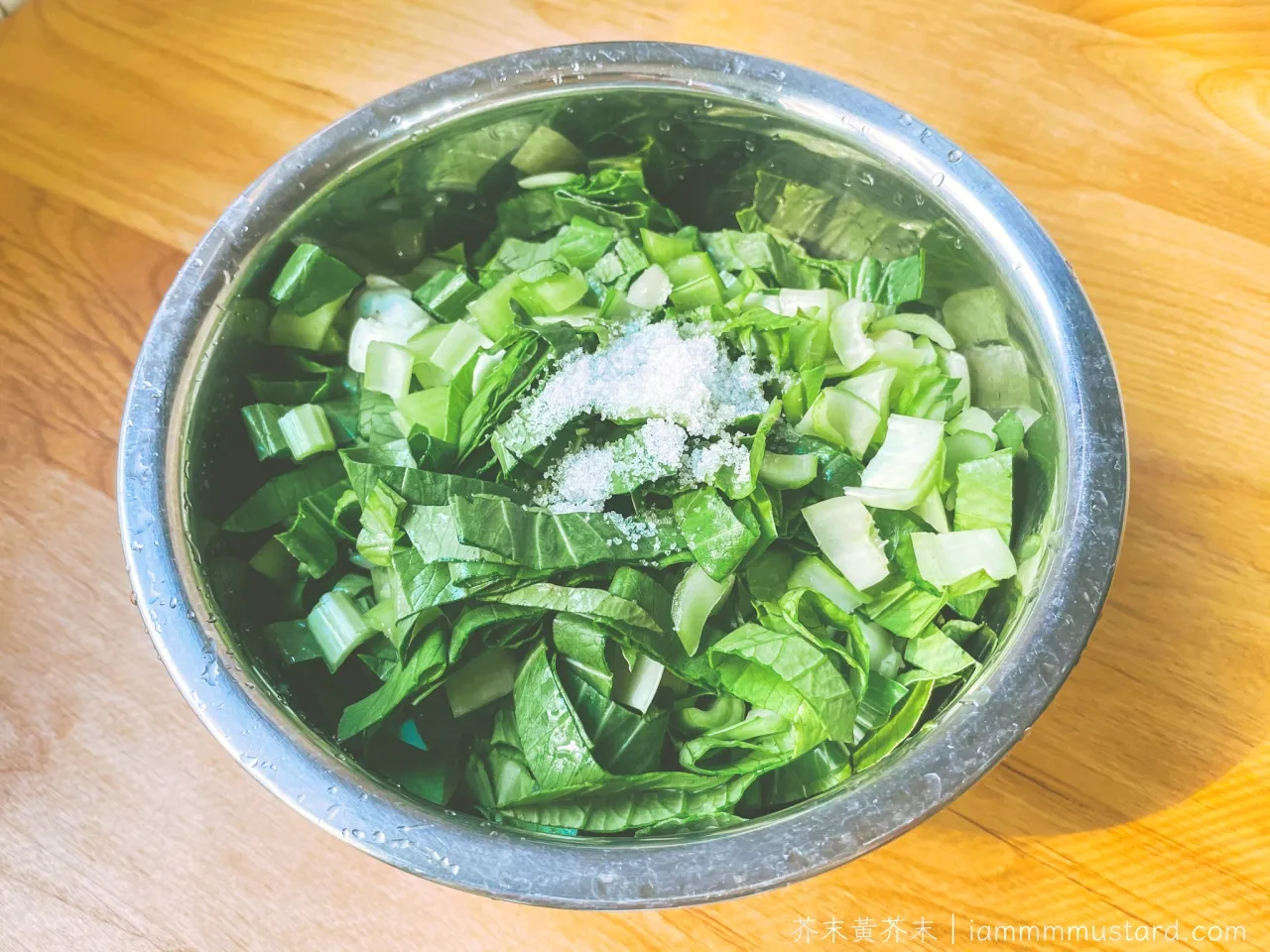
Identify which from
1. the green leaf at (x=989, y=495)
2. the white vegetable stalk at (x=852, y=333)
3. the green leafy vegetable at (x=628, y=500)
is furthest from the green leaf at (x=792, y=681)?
the white vegetable stalk at (x=852, y=333)

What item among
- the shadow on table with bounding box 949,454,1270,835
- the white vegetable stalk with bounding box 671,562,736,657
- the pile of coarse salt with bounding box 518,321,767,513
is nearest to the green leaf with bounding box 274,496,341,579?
the pile of coarse salt with bounding box 518,321,767,513

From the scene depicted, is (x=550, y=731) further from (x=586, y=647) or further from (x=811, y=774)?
(x=811, y=774)

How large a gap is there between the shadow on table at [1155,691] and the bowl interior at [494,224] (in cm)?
22

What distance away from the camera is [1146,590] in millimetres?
1206

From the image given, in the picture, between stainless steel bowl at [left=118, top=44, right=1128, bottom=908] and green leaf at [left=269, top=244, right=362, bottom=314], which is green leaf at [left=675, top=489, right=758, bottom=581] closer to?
stainless steel bowl at [left=118, top=44, right=1128, bottom=908]

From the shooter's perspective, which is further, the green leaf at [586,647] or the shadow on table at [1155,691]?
the shadow on table at [1155,691]

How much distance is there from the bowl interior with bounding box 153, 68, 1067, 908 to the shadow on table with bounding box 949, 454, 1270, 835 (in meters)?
0.22

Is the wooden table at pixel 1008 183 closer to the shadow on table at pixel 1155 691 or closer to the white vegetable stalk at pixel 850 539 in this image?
the shadow on table at pixel 1155 691

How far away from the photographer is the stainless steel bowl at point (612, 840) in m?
0.87

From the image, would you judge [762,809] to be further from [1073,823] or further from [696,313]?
[696,313]

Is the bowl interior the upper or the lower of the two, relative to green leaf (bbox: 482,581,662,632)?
upper

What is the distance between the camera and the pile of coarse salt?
3.35 feet

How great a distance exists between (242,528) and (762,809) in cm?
68

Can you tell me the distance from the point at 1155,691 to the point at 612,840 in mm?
714
